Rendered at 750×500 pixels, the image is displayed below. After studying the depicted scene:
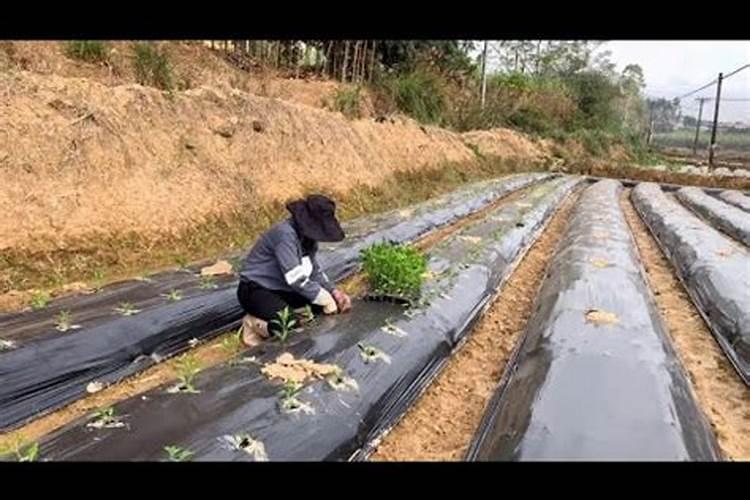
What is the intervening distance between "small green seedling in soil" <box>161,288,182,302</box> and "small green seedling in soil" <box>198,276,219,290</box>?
0.22 m

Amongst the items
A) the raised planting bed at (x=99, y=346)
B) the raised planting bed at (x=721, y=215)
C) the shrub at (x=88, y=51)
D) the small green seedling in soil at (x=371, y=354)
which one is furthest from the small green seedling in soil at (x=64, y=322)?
the raised planting bed at (x=721, y=215)

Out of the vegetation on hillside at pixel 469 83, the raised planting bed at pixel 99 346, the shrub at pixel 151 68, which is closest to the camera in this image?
the raised planting bed at pixel 99 346

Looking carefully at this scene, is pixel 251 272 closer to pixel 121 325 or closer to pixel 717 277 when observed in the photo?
pixel 121 325

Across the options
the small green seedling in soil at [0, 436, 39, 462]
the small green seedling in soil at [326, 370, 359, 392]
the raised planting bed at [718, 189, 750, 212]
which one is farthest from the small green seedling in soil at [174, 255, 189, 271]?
the raised planting bed at [718, 189, 750, 212]

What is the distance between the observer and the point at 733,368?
194 inches

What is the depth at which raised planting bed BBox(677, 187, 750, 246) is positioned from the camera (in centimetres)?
1074

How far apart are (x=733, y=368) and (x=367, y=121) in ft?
30.6

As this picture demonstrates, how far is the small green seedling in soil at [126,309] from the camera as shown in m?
4.37

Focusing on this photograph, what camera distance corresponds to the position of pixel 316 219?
4.17 meters

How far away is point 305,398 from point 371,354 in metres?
0.82

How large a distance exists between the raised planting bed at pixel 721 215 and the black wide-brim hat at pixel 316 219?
857 centimetres

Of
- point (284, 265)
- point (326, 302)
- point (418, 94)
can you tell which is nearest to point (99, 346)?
point (284, 265)

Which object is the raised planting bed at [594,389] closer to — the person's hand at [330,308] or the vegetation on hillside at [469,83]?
the person's hand at [330,308]
